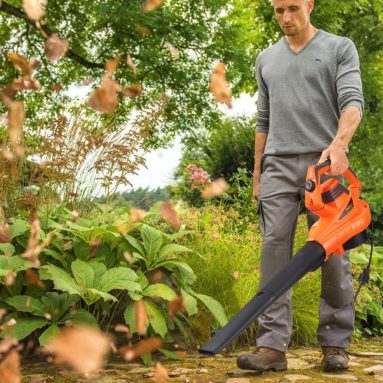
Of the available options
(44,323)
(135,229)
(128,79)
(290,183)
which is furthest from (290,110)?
(128,79)

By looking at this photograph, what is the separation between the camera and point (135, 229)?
14.5 feet

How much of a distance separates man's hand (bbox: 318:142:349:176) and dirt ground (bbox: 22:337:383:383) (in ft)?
A: 3.58

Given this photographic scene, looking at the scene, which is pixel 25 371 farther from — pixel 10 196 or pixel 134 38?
pixel 134 38

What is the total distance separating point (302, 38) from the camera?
3781 mm

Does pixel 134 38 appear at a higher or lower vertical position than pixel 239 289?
higher

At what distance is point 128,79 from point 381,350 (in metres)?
9.07

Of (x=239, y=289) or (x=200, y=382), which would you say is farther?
(x=239, y=289)

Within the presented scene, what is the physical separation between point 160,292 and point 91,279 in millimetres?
377

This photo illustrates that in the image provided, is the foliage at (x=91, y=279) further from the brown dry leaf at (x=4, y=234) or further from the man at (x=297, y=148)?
the man at (x=297, y=148)

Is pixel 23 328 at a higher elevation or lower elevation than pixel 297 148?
lower

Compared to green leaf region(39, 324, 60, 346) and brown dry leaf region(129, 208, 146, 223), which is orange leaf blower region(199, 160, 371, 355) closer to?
green leaf region(39, 324, 60, 346)

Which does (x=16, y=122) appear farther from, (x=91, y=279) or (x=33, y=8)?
(x=91, y=279)

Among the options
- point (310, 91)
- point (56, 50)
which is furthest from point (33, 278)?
point (56, 50)

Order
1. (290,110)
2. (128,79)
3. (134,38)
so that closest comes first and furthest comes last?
(290,110), (134,38), (128,79)
